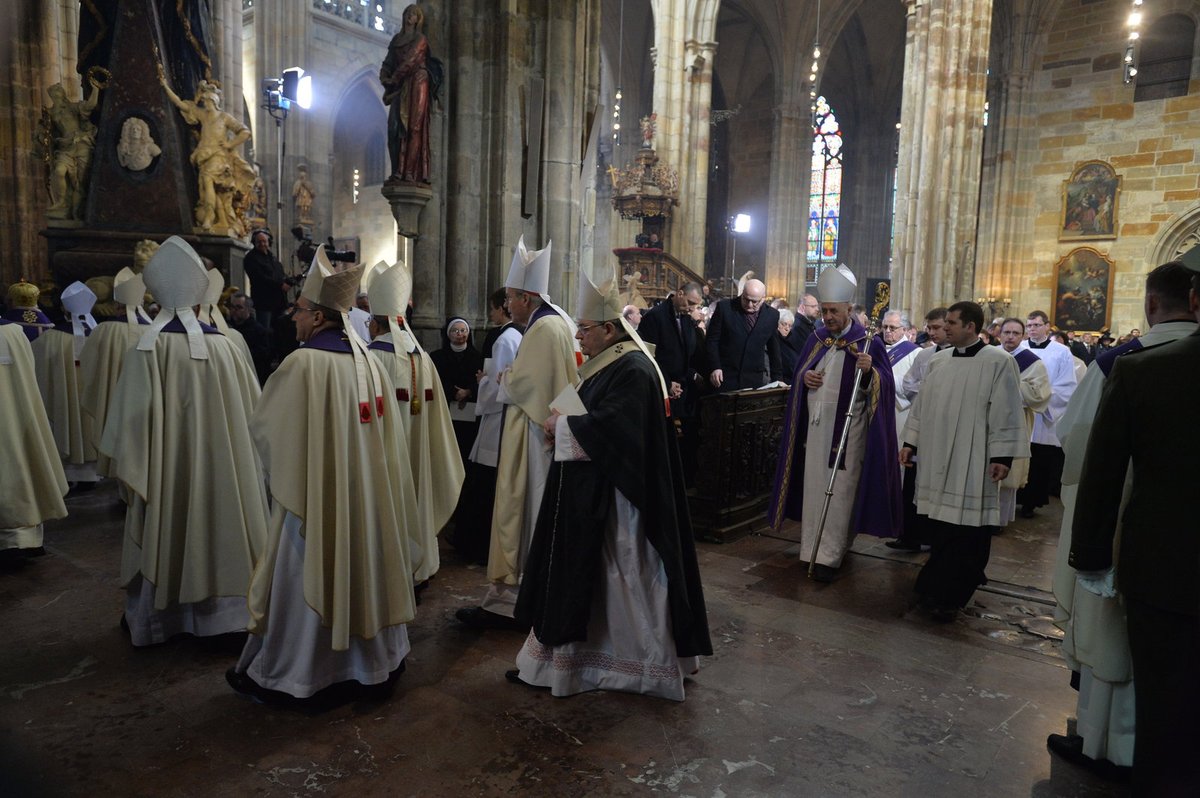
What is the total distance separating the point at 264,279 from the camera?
923 centimetres

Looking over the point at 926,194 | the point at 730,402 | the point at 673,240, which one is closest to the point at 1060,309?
the point at 926,194

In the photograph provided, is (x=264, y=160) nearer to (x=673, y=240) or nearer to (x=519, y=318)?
(x=673, y=240)

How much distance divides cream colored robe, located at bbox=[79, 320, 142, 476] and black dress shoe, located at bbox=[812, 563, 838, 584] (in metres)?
4.40

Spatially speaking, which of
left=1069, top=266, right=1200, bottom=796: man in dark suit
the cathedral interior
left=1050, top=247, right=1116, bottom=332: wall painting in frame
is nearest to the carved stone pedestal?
the cathedral interior

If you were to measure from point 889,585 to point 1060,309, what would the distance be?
18.9 metres

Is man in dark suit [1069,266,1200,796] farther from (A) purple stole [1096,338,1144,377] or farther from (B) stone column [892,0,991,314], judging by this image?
(B) stone column [892,0,991,314]

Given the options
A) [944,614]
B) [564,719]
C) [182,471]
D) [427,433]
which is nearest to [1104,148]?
[944,614]

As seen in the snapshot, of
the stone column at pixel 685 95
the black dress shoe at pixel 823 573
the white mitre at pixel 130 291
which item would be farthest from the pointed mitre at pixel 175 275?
the stone column at pixel 685 95

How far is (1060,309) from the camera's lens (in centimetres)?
2105

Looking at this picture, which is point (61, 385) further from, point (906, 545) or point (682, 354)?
point (906, 545)

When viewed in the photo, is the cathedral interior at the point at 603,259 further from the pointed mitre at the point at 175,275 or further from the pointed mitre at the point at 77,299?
the pointed mitre at the point at 175,275

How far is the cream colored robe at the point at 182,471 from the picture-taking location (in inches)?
154

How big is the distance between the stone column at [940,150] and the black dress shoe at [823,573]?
1143cm

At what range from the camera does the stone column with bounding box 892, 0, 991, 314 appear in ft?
49.8
